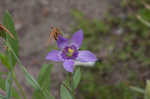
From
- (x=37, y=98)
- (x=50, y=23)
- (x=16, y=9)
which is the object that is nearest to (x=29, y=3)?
(x=16, y=9)

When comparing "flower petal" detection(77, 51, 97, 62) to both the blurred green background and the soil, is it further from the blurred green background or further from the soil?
the soil

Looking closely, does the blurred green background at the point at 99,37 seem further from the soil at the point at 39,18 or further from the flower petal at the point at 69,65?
the flower petal at the point at 69,65

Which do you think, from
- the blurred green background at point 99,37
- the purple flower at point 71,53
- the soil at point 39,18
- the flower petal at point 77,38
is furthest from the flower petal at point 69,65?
the soil at point 39,18

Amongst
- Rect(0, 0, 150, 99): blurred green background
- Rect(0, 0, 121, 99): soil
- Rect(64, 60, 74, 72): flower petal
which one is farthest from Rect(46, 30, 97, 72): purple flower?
Rect(0, 0, 121, 99): soil

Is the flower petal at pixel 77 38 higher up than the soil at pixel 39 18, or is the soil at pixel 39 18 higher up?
the flower petal at pixel 77 38

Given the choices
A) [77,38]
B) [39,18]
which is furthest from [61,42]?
[39,18]
